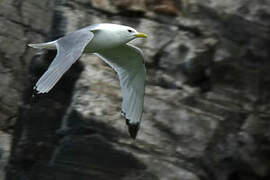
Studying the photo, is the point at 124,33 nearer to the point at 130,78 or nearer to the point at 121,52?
the point at 121,52

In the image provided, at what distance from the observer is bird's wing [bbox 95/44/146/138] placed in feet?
13.9

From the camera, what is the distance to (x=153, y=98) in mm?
4434

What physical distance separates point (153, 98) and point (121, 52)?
0.42m

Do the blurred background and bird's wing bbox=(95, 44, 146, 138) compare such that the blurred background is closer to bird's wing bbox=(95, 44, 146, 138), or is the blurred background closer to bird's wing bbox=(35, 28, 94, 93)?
bird's wing bbox=(95, 44, 146, 138)

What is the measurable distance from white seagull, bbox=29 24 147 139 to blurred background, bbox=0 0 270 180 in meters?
0.11

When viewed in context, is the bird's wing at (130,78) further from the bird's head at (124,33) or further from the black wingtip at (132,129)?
the bird's head at (124,33)

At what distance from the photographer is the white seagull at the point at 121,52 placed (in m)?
3.74

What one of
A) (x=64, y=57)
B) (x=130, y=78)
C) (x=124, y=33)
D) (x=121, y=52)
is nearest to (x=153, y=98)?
(x=130, y=78)

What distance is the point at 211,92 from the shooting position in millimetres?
4496

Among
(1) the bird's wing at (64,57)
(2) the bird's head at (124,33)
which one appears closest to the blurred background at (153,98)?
(2) the bird's head at (124,33)

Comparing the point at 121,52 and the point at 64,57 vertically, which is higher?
the point at 64,57

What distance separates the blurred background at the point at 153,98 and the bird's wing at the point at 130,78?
0.31 feet

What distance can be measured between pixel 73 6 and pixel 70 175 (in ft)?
4.15

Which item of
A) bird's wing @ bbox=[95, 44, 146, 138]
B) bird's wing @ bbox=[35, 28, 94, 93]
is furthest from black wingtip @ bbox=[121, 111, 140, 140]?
bird's wing @ bbox=[35, 28, 94, 93]
